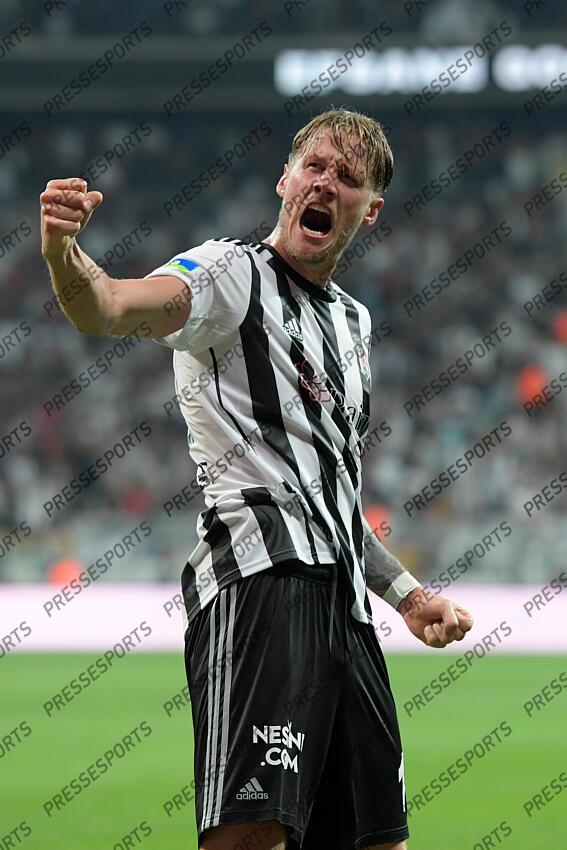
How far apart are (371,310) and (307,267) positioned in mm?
17795

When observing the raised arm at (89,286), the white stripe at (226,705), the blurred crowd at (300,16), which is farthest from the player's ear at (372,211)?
the blurred crowd at (300,16)

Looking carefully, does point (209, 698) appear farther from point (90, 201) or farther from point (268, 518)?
point (90, 201)

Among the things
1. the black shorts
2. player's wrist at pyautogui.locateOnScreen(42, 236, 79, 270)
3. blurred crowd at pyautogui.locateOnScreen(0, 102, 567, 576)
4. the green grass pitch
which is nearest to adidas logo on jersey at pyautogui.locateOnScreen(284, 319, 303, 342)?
the black shorts

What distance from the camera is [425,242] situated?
22.2m

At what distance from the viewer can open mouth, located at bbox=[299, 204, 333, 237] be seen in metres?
3.49

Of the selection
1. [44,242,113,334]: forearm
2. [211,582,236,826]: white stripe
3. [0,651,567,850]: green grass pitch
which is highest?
[44,242,113,334]: forearm

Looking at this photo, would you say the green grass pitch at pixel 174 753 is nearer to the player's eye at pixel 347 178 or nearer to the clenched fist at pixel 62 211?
the player's eye at pixel 347 178

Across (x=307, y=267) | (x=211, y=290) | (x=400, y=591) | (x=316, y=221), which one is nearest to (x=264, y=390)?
(x=211, y=290)

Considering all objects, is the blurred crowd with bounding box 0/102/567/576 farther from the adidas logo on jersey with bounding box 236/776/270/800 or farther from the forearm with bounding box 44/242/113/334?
the forearm with bounding box 44/242/113/334

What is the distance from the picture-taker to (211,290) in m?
3.12

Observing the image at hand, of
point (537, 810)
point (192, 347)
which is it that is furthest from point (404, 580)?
point (537, 810)

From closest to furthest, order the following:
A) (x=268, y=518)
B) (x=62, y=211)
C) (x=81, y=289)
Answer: (x=62, y=211)
(x=81, y=289)
(x=268, y=518)

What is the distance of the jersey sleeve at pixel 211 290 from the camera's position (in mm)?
3062

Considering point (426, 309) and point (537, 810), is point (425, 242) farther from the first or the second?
point (537, 810)
